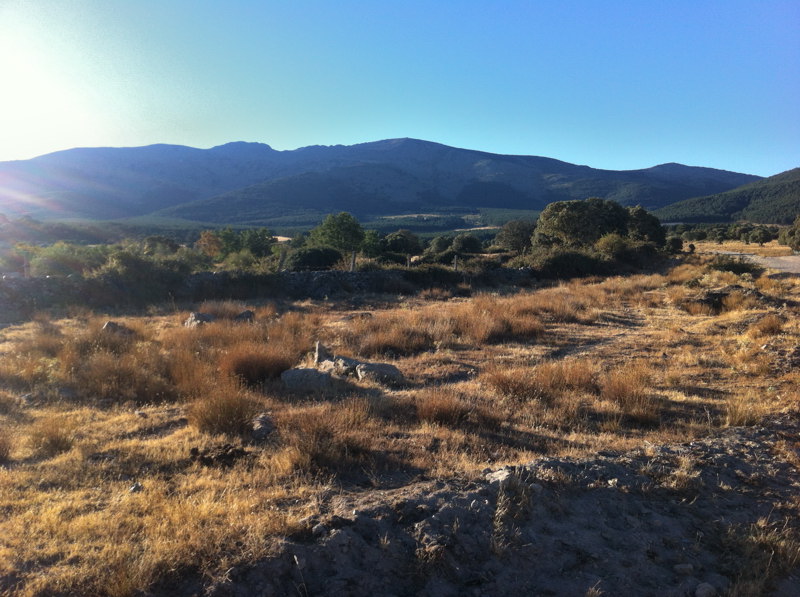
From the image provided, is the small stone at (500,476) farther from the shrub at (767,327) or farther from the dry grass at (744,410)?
the shrub at (767,327)

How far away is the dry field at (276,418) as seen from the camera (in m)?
2.83

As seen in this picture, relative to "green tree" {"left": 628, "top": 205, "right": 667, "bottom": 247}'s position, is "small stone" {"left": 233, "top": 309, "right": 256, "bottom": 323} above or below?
below

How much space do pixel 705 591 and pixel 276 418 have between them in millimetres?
3988

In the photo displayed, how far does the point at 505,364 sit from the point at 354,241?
37.9 meters

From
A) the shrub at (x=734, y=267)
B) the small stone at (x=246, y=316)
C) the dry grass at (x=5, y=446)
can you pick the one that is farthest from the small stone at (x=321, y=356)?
the shrub at (x=734, y=267)

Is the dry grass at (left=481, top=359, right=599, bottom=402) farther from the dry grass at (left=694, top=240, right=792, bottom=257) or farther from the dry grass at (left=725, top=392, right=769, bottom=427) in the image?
the dry grass at (left=694, top=240, right=792, bottom=257)

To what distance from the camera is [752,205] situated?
12231 centimetres

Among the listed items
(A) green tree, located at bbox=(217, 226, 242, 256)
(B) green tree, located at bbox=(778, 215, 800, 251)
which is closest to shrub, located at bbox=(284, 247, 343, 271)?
(A) green tree, located at bbox=(217, 226, 242, 256)

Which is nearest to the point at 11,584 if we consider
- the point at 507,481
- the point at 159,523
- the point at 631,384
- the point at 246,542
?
the point at 159,523

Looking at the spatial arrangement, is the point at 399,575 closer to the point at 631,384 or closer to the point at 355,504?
the point at 355,504

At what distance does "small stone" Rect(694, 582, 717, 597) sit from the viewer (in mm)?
2676

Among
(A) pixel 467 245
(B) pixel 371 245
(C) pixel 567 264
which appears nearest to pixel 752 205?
(A) pixel 467 245

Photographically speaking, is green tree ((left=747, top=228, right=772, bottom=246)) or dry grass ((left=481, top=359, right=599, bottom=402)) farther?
green tree ((left=747, top=228, right=772, bottom=246))

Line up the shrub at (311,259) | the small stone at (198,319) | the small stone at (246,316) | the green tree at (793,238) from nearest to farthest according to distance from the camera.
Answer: the small stone at (198,319) → the small stone at (246,316) → the shrub at (311,259) → the green tree at (793,238)
